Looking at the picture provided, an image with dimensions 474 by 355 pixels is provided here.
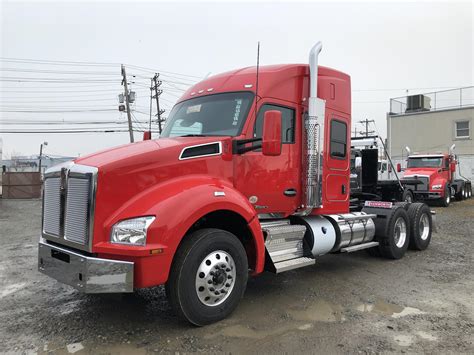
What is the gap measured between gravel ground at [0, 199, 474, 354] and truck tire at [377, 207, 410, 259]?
55cm

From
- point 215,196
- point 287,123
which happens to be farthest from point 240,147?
point 287,123

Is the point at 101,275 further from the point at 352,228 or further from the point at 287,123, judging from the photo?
the point at 352,228

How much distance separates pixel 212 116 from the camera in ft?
17.3

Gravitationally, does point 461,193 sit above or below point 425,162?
below

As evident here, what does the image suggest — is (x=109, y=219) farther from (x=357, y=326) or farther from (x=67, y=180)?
(x=357, y=326)

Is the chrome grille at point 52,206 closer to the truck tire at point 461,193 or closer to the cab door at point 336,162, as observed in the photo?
the cab door at point 336,162

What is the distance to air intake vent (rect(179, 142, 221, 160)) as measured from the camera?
4469mm

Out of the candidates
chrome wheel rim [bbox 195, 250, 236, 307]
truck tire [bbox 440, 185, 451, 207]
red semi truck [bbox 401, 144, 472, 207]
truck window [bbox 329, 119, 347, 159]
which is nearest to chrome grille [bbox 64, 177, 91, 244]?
chrome wheel rim [bbox 195, 250, 236, 307]

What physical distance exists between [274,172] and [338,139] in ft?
5.34

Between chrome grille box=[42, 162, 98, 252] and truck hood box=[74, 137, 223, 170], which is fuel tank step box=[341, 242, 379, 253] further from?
chrome grille box=[42, 162, 98, 252]

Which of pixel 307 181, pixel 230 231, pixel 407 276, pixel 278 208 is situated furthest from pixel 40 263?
pixel 407 276

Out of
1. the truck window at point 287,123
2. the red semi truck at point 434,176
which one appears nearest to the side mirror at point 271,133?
the truck window at point 287,123

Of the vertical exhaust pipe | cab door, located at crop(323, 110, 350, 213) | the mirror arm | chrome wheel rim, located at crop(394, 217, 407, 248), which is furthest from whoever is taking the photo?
chrome wheel rim, located at crop(394, 217, 407, 248)

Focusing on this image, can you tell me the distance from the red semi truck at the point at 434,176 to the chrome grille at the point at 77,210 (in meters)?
16.9
